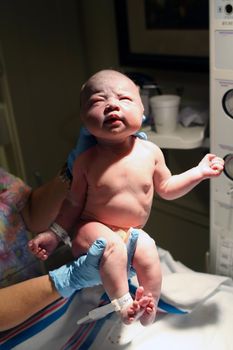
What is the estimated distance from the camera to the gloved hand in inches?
32.0

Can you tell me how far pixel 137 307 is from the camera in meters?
0.78

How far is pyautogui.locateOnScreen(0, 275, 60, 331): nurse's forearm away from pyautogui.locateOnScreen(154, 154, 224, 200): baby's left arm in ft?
1.05

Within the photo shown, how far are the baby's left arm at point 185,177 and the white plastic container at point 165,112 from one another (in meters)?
0.39

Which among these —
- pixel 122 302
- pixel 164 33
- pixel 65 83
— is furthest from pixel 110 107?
pixel 65 83

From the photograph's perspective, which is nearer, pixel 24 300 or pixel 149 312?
pixel 149 312

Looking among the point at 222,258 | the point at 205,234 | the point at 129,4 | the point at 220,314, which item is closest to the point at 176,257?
the point at 205,234

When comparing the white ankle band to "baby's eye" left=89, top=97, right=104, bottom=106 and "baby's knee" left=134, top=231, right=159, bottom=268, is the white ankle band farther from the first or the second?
"baby's eye" left=89, top=97, right=104, bottom=106

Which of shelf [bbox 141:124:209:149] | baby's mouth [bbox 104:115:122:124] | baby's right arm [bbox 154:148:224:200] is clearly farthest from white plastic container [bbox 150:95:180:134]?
baby's mouth [bbox 104:115:122:124]

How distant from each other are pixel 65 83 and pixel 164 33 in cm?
47

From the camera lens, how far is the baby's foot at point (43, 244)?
90 centimetres

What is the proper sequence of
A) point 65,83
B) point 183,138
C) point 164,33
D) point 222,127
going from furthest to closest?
point 65,83 → point 164,33 → point 183,138 → point 222,127

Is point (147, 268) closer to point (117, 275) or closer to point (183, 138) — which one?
point (117, 275)

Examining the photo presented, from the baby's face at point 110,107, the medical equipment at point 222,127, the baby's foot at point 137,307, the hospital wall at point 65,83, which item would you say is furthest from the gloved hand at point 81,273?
the hospital wall at point 65,83

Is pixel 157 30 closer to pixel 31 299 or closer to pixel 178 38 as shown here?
pixel 178 38
